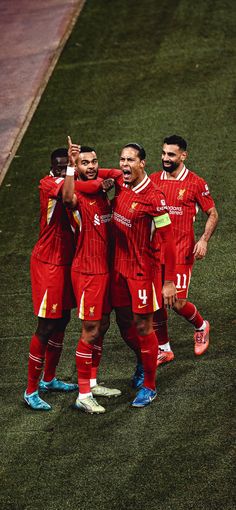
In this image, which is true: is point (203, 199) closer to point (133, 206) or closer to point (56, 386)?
point (133, 206)

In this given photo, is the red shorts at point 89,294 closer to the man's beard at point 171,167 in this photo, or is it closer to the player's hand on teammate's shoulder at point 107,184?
the player's hand on teammate's shoulder at point 107,184

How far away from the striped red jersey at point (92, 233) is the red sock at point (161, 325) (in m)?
1.09

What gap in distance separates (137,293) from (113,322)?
215cm

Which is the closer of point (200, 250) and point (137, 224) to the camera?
point (137, 224)

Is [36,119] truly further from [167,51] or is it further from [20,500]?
[20,500]

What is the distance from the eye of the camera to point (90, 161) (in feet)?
31.4

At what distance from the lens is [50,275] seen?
32.3 feet

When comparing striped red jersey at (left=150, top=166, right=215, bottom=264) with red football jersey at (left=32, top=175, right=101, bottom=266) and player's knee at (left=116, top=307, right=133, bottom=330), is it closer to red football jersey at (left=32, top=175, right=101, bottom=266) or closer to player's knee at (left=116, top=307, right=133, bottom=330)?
player's knee at (left=116, top=307, right=133, bottom=330)

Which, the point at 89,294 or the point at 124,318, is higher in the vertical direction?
the point at 89,294

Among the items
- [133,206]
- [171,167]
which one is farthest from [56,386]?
[171,167]

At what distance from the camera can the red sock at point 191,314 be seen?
A: 35.3 ft

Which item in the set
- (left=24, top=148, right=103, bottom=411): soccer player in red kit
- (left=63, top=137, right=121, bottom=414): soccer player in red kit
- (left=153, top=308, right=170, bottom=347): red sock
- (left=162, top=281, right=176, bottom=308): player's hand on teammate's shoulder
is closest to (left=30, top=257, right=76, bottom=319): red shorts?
(left=24, top=148, right=103, bottom=411): soccer player in red kit

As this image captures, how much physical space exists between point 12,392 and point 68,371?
0.63 meters

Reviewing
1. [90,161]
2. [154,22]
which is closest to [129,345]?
[90,161]
